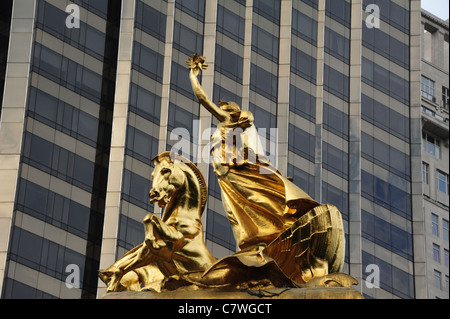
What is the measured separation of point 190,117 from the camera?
74.2m

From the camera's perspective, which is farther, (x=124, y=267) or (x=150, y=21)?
(x=150, y=21)

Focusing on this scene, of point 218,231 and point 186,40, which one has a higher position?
point 186,40

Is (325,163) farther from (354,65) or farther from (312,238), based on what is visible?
(312,238)

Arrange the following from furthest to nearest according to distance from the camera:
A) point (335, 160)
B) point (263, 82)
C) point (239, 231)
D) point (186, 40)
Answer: point (335, 160) → point (263, 82) → point (186, 40) → point (239, 231)

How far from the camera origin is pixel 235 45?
78375 mm

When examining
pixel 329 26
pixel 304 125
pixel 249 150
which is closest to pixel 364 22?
pixel 329 26

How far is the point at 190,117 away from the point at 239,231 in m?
45.9

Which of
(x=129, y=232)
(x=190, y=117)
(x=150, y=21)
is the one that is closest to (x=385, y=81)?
(x=190, y=117)

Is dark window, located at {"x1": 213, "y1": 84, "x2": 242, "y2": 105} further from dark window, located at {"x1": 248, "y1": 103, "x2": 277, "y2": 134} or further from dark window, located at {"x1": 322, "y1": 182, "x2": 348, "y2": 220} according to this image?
dark window, located at {"x1": 322, "y1": 182, "x2": 348, "y2": 220}

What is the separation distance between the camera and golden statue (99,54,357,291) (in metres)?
26.9

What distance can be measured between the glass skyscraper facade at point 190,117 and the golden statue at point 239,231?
37.5 metres

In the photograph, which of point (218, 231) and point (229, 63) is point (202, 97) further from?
point (229, 63)

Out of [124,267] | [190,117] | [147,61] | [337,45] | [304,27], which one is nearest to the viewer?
[124,267]

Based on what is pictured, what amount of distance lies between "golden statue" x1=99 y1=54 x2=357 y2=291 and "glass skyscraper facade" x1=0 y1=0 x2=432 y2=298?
37.5 m
